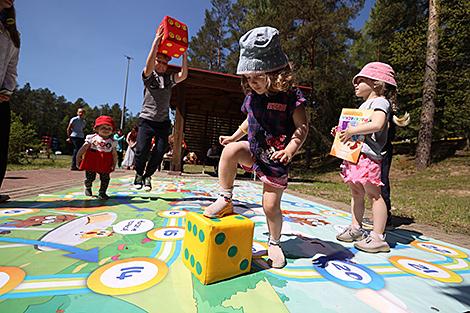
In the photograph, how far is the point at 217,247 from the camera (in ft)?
4.02

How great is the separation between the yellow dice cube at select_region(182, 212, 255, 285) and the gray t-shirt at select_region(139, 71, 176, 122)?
2.13m

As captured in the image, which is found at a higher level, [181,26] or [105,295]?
[181,26]

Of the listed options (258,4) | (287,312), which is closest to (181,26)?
(287,312)

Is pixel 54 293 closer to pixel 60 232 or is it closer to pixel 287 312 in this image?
pixel 60 232

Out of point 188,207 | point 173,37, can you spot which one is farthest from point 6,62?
point 188,207

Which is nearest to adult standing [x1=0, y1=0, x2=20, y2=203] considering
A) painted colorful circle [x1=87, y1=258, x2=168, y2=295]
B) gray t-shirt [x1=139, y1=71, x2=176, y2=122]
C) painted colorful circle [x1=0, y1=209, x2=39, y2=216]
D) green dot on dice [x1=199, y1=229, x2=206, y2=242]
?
painted colorful circle [x1=0, y1=209, x2=39, y2=216]

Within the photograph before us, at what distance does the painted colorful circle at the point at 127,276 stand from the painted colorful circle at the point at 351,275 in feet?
2.91

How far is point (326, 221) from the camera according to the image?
108 inches

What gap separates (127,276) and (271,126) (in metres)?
1.11

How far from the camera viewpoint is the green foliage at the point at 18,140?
8.05 m

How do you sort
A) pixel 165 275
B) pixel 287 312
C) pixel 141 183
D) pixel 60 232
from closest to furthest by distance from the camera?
pixel 287 312
pixel 165 275
pixel 60 232
pixel 141 183

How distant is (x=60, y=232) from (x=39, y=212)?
0.67 metres

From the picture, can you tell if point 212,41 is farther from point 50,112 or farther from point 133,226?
point 50,112

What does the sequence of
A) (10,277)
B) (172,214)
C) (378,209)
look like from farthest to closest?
(172,214)
(378,209)
(10,277)
